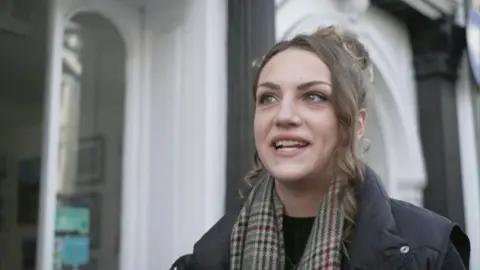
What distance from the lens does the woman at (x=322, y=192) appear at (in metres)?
1.39

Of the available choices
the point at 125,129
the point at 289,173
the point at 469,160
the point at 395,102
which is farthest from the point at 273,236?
the point at 469,160

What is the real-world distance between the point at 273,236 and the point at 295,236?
0.23 feet

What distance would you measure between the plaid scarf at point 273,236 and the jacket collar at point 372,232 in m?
0.04

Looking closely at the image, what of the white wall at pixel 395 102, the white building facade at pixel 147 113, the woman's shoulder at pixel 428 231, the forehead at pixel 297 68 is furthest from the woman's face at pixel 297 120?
the white wall at pixel 395 102

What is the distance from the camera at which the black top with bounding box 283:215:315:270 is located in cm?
150

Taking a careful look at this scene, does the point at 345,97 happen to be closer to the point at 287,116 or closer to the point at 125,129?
the point at 287,116

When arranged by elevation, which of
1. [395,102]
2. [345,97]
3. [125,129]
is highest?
[395,102]

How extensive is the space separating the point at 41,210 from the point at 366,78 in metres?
A: 1.60

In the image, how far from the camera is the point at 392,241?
4.51 ft

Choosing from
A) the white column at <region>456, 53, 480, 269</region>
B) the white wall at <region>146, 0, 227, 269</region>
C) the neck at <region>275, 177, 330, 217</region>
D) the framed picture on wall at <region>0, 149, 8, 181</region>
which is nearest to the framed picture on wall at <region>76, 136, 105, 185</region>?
the white wall at <region>146, 0, 227, 269</region>

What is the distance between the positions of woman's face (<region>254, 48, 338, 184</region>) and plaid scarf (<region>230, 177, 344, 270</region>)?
4.2 inches

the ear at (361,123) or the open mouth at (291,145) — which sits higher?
the ear at (361,123)

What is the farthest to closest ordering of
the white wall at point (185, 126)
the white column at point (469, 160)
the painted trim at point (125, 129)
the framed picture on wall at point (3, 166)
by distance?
the white column at point (469, 160) < the white wall at point (185, 126) < the painted trim at point (125, 129) < the framed picture on wall at point (3, 166)

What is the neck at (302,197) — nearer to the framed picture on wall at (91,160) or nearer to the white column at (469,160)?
the framed picture on wall at (91,160)
